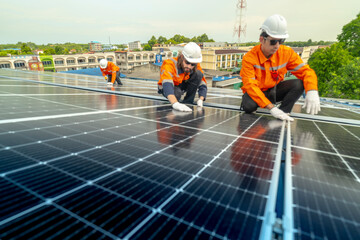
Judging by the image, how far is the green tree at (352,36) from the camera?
104 ft

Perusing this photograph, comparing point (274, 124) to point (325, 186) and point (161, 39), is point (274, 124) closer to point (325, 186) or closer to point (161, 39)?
point (325, 186)

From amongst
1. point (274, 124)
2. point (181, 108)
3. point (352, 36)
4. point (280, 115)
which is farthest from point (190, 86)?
point (352, 36)

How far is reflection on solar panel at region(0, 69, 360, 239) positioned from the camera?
4.09 ft

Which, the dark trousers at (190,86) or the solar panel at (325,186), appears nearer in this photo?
the solar panel at (325,186)

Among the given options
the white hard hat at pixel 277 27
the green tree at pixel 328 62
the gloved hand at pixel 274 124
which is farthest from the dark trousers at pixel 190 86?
the green tree at pixel 328 62

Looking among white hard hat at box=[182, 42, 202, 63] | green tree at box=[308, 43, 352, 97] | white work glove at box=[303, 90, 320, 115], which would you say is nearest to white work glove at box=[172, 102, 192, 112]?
white hard hat at box=[182, 42, 202, 63]

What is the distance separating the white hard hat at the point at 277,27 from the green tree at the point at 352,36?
1538 inches

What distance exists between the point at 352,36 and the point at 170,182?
153ft

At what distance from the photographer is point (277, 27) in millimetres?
4285

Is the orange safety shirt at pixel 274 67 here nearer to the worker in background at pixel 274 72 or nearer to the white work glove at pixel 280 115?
the worker in background at pixel 274 72

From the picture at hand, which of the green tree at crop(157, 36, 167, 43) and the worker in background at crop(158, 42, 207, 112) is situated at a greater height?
the green tree at crop(157, 36, 167, 43)

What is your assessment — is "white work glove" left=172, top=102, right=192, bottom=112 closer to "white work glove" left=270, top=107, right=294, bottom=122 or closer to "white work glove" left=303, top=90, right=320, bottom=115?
"white work glove" left=270, top=107, right=294, bottom=122

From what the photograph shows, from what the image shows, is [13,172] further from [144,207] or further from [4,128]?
[4,128]

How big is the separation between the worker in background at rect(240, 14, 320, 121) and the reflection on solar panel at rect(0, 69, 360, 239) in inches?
53.6
